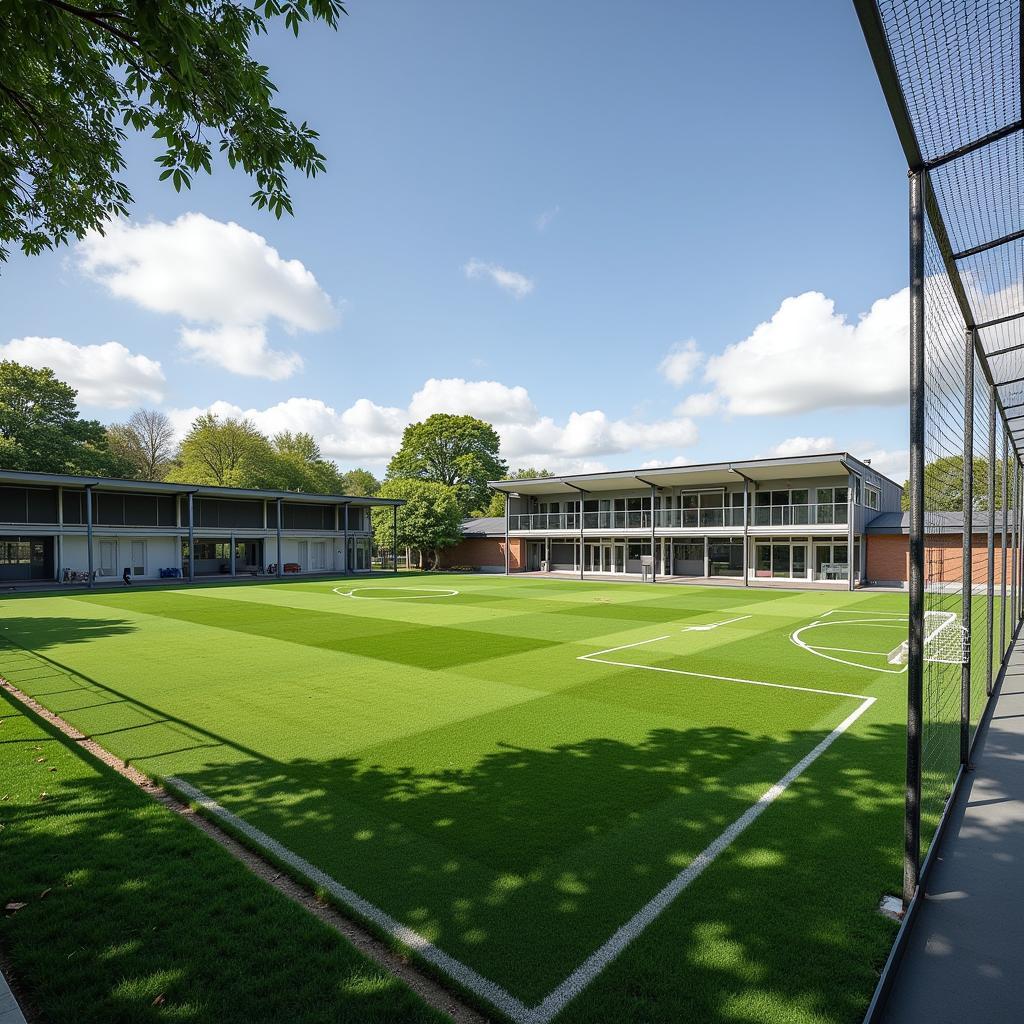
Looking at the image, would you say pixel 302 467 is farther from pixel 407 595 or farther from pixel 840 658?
pixel 840 658

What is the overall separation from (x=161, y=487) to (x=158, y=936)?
125ft

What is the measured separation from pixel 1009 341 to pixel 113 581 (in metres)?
41.3

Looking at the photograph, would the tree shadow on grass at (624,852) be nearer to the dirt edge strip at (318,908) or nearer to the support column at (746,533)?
the dirt edge strip at (318,908)

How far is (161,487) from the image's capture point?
37.0 meters

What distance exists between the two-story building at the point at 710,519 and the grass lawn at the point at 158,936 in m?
30.8

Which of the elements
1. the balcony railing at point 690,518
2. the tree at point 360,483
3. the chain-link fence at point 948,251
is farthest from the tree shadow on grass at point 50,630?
the tree at point 360,483

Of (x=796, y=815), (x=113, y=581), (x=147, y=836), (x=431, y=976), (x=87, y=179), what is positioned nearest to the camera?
(x=431, y=976)

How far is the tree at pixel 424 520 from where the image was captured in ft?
155

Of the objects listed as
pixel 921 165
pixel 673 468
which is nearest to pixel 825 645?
pixel 921 165

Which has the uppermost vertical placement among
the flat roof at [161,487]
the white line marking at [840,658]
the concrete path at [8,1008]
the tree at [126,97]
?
the tree at [126,97]

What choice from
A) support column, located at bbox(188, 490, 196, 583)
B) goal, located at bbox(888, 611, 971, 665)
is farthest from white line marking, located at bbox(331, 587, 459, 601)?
goal, located at bbox(888, 611, 971, 665)

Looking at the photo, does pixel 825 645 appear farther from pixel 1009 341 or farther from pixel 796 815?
pixel 796 815

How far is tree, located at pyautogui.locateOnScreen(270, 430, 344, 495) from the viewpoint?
65938 mm

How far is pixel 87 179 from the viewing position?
23.4 feet
